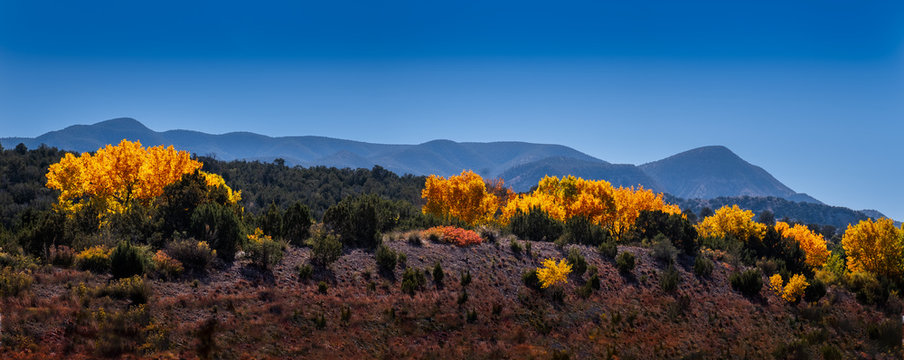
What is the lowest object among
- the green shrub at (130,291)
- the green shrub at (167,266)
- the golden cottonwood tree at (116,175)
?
the green shrub at (130,291)

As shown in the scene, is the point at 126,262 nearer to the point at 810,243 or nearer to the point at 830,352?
the point at 830,352

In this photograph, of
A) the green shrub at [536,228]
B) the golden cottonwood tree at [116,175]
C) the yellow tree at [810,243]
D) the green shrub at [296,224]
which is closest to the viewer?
the green shrub at [296,224]

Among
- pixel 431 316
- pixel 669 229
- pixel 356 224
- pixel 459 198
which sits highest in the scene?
pixel 459 198

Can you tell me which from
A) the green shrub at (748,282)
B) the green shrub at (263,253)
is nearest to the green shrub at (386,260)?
the green shrub at (263,253)

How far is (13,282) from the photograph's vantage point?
1472cm

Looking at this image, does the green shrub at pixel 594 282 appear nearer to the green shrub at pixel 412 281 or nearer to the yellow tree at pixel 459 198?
the green shrub at pixel 412 281

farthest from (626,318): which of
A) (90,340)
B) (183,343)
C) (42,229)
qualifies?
(42,229)

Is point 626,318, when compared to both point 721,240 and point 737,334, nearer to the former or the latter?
point 737,334

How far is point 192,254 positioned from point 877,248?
1974 inches

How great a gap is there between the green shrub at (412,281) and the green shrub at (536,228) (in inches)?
616

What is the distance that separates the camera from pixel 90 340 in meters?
Result: 13.4

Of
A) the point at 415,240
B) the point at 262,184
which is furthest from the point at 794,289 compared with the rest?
the point at 262,184

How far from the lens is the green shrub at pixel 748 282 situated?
1257 inches

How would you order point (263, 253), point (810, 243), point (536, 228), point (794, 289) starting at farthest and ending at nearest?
point (810, 243) → point (536, 228) → point (794, 289) → point (263, 253)
